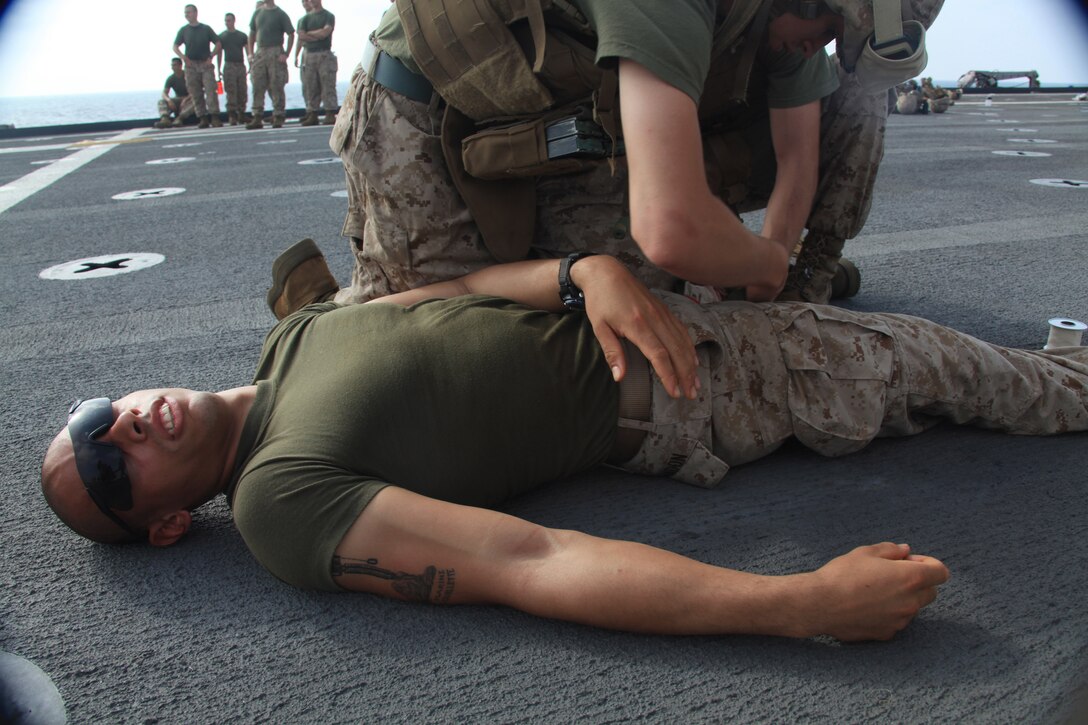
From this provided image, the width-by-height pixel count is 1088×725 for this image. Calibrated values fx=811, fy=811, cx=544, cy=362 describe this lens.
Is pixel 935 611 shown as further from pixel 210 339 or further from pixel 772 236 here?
pixel 210 339

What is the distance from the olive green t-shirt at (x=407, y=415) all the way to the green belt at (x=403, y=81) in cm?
57

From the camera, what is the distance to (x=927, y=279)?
3.02m

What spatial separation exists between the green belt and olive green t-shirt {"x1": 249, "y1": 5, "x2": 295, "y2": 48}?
1016cm

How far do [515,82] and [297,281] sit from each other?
3.08 ft

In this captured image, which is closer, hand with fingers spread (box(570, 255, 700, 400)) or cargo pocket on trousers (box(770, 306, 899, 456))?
hand with fingers spread (box(570, 255, 700, 400))

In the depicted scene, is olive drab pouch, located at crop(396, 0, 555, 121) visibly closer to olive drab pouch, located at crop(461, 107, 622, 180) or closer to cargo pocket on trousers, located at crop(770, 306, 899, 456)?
olive drab pouch, located at crop(461, 107, 622, 180)

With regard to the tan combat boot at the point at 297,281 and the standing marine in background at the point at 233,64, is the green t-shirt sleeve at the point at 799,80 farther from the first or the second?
the standing marine in background at the point at 233,64

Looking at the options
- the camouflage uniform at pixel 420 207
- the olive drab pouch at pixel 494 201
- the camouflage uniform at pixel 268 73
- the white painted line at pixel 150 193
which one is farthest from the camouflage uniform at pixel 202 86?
the olive drab pouch at pixel 494 201

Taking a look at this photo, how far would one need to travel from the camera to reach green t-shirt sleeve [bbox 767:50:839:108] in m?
2.06

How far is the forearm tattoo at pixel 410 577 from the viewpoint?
4.25ft

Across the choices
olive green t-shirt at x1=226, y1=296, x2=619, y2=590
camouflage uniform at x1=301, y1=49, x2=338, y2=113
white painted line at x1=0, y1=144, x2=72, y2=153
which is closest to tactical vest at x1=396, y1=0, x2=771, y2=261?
olive green t-shirt at x1=226, y1=296, x2=619, y2=590

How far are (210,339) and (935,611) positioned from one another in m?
Answer: 2.21

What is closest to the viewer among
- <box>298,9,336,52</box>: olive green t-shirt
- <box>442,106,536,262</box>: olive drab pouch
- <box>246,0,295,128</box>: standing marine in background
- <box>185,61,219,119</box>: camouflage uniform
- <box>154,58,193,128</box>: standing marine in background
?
<box>442,106,536,262</box>: olive drab pouch

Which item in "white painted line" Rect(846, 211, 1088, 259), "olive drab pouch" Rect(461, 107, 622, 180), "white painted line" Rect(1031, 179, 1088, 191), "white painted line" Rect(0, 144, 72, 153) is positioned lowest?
"white painted line" Rect(846, 211, 1088, 259)
